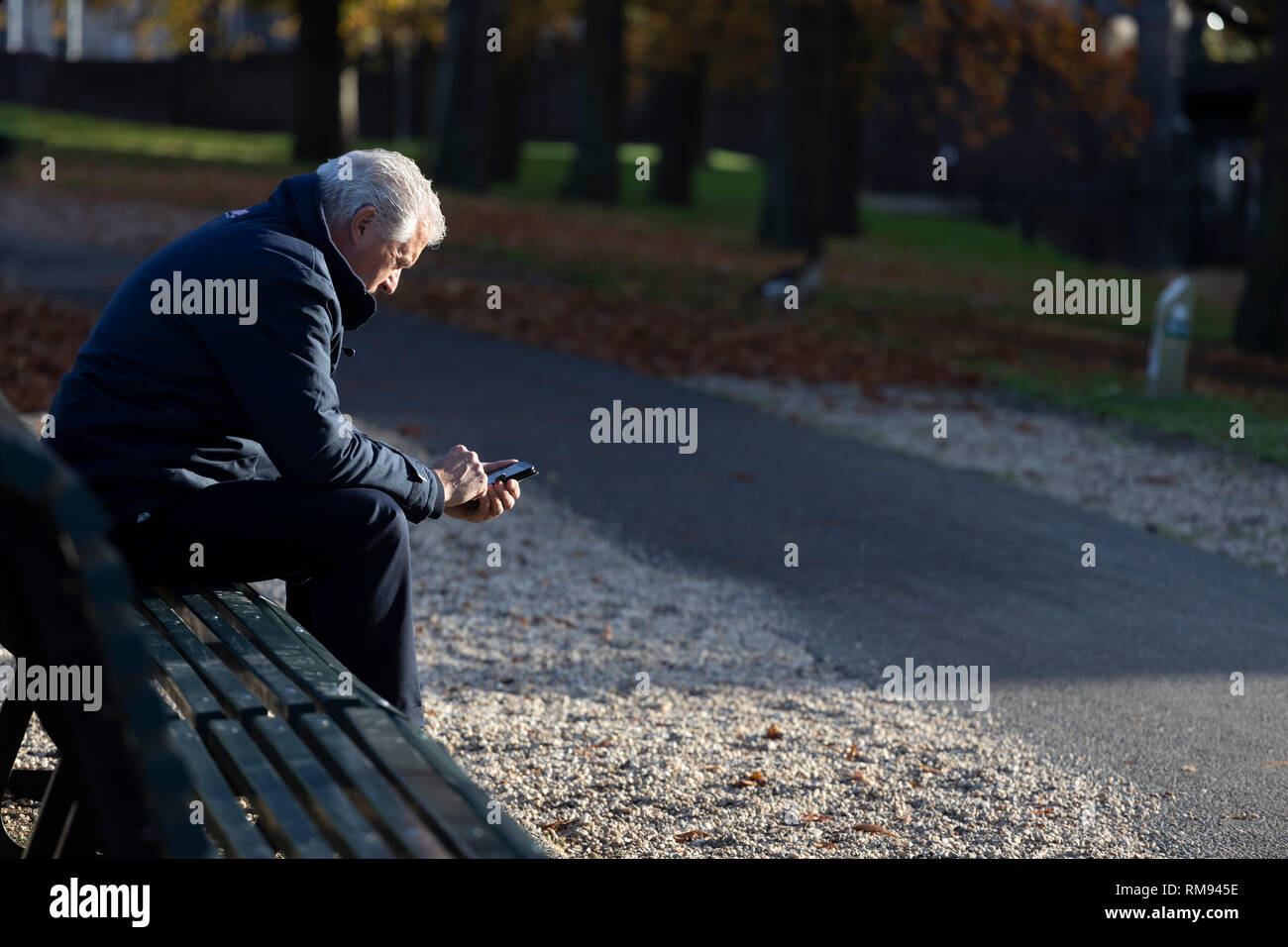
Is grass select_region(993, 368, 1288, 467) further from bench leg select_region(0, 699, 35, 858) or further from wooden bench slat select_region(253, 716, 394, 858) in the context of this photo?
wooden bench slat select_region(253, 716, 394, 858)

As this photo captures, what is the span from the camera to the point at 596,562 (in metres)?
7.18

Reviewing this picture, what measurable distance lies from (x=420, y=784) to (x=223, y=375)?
1.39m

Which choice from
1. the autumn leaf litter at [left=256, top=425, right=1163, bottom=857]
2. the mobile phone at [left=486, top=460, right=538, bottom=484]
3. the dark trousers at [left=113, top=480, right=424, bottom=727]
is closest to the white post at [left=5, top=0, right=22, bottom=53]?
the autumn leaf litter at [left=256, top=425, right=1163, bottom=857]

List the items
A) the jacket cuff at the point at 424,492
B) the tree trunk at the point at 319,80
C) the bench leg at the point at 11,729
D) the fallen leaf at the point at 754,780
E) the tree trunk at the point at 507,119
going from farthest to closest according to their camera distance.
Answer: the tree trunk at the point at 507,119 → the tree trunk at the point at 319,80 → the fallen leaf at the point at 754,780 → the jacket cuff at the point at 424,492 → the bench leg at the point at 11,729

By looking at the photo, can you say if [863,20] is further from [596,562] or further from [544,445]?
[596,562]

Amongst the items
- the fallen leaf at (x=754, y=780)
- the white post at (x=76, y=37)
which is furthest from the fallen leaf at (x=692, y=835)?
the white post at (x=76, y=37)

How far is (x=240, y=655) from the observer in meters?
3.32

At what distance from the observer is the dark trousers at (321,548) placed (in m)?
3.76

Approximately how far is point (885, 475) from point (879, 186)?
3818 cm

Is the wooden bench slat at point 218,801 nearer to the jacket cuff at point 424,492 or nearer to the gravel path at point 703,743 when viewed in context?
the jacket cuff at point 424,492

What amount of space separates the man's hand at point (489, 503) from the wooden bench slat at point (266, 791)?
1481 millimetres

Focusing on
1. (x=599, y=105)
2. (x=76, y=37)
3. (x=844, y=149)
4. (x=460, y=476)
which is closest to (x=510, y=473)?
(x=460, y=476)

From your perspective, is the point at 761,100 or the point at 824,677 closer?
the point at 824,677
